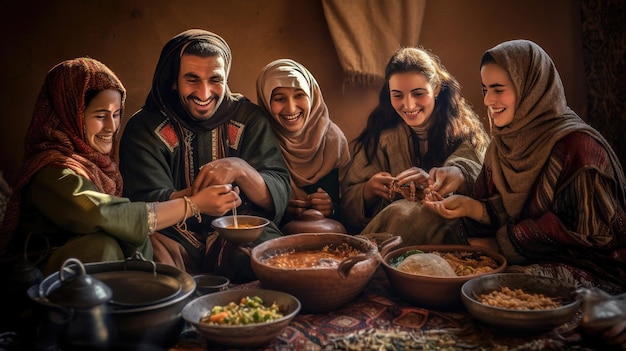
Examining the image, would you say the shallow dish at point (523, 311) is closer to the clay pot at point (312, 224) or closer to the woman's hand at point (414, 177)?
the woman's hand at point (414, 177)

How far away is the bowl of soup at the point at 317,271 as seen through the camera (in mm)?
3596

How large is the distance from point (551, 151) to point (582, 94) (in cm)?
165

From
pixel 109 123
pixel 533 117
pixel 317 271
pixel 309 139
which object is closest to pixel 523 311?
pixel 317 271

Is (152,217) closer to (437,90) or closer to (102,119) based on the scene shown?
(102,119)

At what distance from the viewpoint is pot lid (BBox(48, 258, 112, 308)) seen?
9.39ft

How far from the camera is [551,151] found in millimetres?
3941

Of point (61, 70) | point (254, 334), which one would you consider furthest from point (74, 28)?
point (254, 334)

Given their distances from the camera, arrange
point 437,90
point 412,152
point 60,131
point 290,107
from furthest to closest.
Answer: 1. point 412,152
2. point 437,90
3. point 290,107
4. point 60,131

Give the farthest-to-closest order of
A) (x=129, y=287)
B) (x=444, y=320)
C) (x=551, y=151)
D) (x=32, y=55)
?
(x=32, y=55) < (x=551, y=151) < (x=444, y=320) < (x=129, y=287)

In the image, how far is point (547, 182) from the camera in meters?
3.96

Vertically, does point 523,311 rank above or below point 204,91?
below

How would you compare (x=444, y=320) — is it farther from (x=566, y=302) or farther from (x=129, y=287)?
(x=129, y=287)

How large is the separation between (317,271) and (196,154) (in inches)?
53.3

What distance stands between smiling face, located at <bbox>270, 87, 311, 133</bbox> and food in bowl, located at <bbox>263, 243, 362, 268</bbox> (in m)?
1.02
